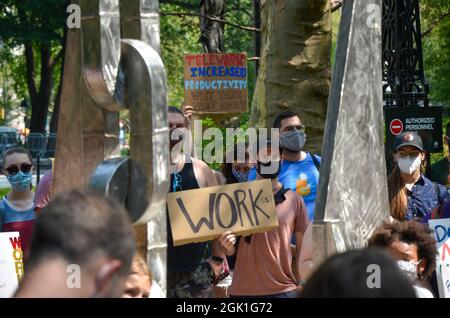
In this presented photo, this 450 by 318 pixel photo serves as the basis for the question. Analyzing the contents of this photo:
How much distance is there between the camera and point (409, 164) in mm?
6805

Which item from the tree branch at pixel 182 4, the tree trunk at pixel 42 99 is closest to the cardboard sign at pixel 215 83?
the tree branch at pixel 182 4

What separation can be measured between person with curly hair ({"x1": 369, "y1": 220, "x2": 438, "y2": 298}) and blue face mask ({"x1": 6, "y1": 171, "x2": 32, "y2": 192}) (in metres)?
3.26

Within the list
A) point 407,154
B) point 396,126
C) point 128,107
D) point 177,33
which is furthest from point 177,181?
point 177,33

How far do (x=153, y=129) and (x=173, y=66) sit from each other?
34.4m

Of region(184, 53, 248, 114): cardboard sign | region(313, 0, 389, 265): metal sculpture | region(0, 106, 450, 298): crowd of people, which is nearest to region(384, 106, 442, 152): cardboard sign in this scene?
region(0, 106, 450, 298): crowd of people

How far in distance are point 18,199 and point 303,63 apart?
488 centimetres

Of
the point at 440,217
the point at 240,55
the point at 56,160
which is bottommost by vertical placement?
the point at 440,217

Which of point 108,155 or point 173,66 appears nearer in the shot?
point 108,155

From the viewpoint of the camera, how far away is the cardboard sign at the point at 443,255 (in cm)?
532

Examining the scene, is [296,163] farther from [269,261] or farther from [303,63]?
[303,63]

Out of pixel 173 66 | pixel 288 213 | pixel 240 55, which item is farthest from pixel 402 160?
pixel 173 66

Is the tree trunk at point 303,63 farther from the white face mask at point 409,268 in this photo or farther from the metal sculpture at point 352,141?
the metal sculpture at point 352,141

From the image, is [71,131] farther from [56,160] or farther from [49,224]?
[49,224]
